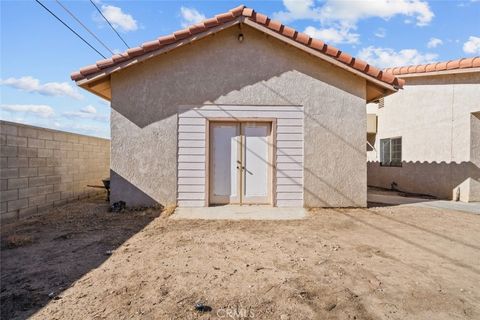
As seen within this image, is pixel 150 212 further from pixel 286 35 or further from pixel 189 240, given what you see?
pixel 286 35

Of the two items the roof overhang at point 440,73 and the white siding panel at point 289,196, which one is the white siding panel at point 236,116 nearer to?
the white siding panel at point 289,196

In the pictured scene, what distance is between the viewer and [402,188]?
12.4 m

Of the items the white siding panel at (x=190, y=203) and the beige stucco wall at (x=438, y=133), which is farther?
the beige stucco wall at (x=438, y=133)

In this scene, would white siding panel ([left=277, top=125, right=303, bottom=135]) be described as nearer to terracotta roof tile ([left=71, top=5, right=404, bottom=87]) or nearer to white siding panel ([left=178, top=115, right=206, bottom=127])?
terracotta roof tile ([left=71, top=5, right=404, bottom=87])

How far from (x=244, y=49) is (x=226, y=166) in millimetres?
3373

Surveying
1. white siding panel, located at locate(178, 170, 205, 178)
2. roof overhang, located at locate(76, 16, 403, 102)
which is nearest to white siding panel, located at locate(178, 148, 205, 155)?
white siding panel, located at locate(178, 170, 205, 178)

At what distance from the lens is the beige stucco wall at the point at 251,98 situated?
7.84 meters

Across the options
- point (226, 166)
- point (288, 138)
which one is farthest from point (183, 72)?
point (288, 138)

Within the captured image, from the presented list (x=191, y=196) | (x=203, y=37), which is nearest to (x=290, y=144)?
(x=191, y=196)

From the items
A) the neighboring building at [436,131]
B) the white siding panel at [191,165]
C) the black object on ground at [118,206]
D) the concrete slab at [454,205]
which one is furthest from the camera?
the neighboring building at [436,131]

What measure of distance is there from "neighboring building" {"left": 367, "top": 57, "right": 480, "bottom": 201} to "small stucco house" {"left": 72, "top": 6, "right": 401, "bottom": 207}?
3.56 metres

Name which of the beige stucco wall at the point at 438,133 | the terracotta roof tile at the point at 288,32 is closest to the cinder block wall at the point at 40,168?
the terracotta roof tile at the point at 288,32

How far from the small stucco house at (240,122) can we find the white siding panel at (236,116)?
28 mm

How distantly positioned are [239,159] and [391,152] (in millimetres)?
8736
